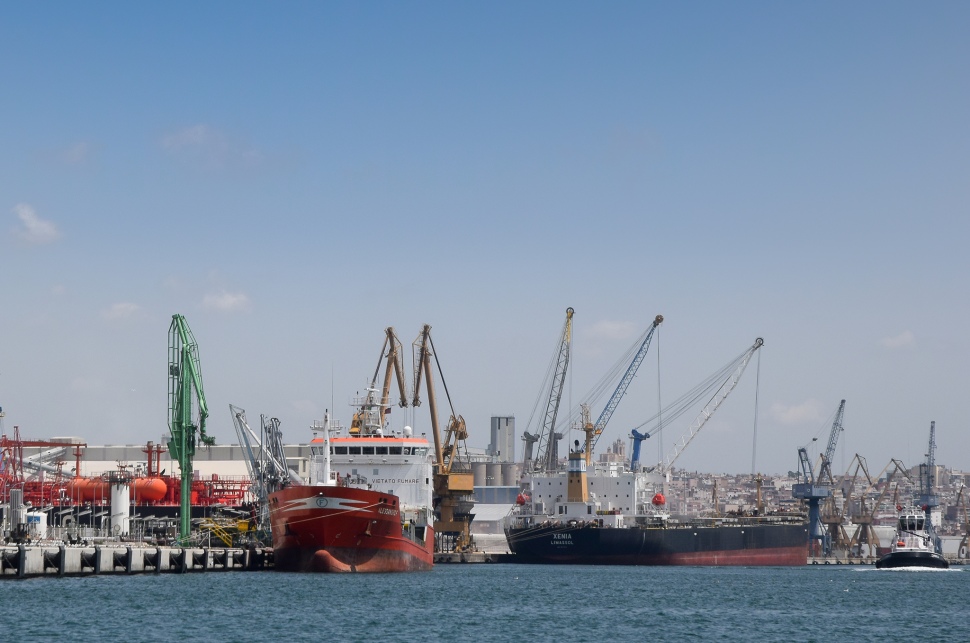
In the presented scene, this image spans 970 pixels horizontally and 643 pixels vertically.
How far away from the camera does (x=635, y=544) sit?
10038 cm

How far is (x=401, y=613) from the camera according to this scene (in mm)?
47844

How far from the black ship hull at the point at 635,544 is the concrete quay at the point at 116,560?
33.0 m

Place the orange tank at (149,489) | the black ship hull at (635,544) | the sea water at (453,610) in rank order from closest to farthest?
the sea water at (453,610) < the orange tank at (149,489) < the black ship hull at (635,544)

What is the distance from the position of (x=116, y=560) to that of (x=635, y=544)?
48.2 meters

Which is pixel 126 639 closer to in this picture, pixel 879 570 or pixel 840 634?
pixel 840 634

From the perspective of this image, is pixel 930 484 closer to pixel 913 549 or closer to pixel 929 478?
pixel 929 478

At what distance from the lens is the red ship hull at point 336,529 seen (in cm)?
6162

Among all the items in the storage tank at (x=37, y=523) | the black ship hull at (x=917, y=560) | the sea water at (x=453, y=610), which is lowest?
the black ship hull at (x=917, y=560)

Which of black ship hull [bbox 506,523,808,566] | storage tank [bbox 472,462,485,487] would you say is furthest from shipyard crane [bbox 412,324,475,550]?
storage tank [bbox 472,462,485,487]

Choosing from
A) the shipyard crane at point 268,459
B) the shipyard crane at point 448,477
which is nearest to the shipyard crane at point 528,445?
the shipyard crane at point 448,477

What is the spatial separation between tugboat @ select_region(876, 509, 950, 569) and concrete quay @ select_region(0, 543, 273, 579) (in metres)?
47.8

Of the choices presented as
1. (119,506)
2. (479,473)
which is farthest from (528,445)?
(119,506)

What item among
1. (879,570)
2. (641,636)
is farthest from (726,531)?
(641,636)

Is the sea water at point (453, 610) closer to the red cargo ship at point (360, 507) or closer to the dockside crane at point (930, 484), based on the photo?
the red cargo ship at point (360, 507)
